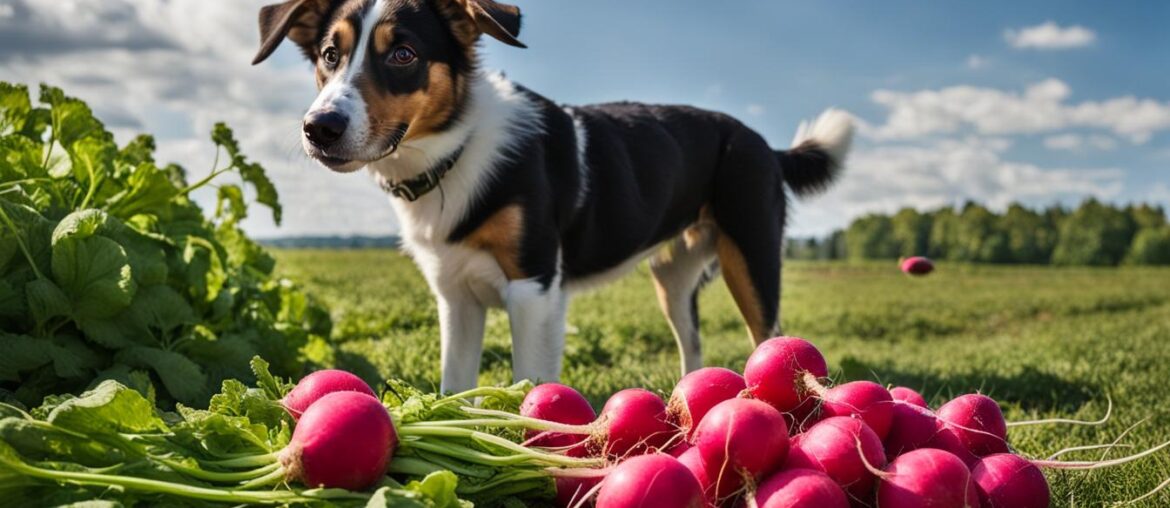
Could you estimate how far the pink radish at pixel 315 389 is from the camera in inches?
93.4

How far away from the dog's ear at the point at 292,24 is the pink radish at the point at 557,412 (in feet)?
7.87

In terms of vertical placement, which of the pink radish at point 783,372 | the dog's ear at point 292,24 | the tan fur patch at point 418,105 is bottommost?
the pink radish at point 783,372

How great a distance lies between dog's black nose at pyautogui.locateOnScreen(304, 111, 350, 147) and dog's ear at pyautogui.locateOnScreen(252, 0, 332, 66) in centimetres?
76

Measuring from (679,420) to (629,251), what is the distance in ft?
9.07

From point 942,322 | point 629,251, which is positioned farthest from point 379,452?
point 942,322

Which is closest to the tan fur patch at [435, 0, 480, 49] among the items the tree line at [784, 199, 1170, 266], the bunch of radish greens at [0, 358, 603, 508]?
the bunch of radish greens at [0, 358, 603, 508]

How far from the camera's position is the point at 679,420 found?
241cm

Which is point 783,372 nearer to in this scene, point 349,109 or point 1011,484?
point 1011,484

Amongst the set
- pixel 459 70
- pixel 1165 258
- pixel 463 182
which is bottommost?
pixel 1165 258

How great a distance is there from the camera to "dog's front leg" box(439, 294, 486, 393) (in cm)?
470

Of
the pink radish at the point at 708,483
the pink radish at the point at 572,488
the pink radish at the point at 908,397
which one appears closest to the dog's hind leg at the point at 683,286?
the pink radish at the point at 908,397

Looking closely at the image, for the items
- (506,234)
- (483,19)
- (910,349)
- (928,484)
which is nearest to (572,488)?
(928,484)

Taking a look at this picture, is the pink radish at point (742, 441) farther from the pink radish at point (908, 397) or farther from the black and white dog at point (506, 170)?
the black and white dog at point (506, 170)

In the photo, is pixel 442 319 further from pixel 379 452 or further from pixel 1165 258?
pixel 1165 258
